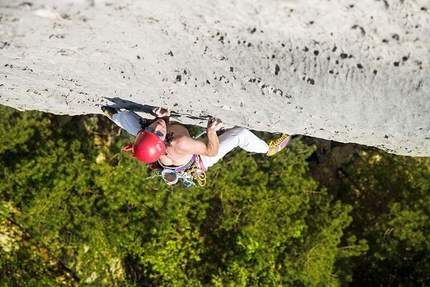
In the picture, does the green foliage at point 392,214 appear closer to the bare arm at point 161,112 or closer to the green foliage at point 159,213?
the green foliage at point 159,213

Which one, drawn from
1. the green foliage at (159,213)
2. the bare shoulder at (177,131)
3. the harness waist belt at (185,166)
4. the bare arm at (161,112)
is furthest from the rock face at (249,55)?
the green foliage at (159,213)

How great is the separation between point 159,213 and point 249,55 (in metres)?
4.19

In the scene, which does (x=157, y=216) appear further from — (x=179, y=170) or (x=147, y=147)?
(x=147, y=147)

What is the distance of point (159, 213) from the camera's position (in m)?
6.12

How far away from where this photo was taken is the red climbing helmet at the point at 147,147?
3.15 meters

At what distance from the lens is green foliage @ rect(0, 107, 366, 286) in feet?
19.6

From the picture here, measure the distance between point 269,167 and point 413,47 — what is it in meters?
4.52

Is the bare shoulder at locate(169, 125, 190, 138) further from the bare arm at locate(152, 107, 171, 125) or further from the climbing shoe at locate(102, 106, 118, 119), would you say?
the climbing shoe at locate(102, 106, 118, 119)

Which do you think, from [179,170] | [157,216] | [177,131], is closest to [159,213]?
[157,216]

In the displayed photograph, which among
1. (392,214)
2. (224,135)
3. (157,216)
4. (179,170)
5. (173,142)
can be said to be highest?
(173,142)

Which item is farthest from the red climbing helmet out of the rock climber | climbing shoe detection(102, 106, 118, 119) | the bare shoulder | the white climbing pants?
climbing shoe detection(102, 106, 118, 119)

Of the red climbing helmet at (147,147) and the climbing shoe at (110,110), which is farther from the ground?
the red climbing helmet at (147,147)

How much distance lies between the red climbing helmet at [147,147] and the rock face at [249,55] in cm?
31

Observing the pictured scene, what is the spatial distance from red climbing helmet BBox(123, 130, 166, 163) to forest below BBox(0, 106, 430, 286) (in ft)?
9.33
